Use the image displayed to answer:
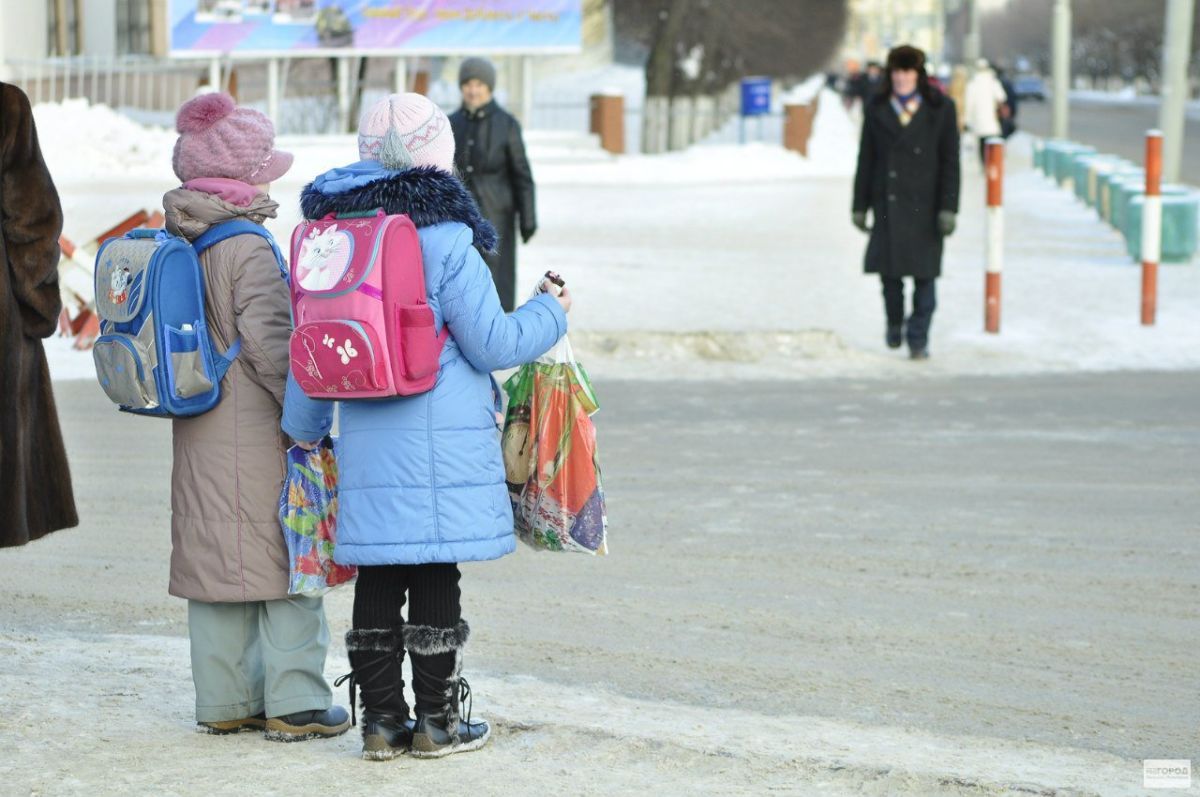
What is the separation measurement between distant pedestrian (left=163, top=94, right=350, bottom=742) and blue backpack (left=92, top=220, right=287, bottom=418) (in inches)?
2.1

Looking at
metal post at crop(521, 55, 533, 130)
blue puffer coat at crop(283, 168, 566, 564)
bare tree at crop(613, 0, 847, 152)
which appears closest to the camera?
blue puffer coat at crop(283, 168, 566, 564)

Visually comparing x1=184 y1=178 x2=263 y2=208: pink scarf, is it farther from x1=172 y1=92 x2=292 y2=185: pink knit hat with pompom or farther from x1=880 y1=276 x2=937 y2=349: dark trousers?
x1=880 y1=276 x2=937 y2=349: dark trousers

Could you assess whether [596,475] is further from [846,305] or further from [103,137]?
[103,137]

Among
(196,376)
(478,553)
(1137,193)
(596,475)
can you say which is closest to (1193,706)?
(596,475)

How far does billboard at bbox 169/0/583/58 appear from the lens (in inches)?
1211

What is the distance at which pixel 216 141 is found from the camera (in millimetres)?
4316

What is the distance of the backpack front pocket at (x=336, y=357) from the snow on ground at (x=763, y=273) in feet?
23.2

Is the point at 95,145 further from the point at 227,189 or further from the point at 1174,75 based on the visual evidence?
the point at 227,189

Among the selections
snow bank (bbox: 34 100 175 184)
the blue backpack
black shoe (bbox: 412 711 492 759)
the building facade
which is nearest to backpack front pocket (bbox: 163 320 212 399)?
the blue backpack

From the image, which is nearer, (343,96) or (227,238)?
(227,238)

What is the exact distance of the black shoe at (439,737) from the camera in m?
4.15

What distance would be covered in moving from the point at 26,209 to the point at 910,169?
23.1 feet

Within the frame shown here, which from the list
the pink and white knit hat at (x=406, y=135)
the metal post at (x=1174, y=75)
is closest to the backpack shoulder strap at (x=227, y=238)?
the pink and white knit hat at (x=406, y=135)

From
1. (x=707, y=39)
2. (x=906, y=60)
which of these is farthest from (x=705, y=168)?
(x=906, y=60)
